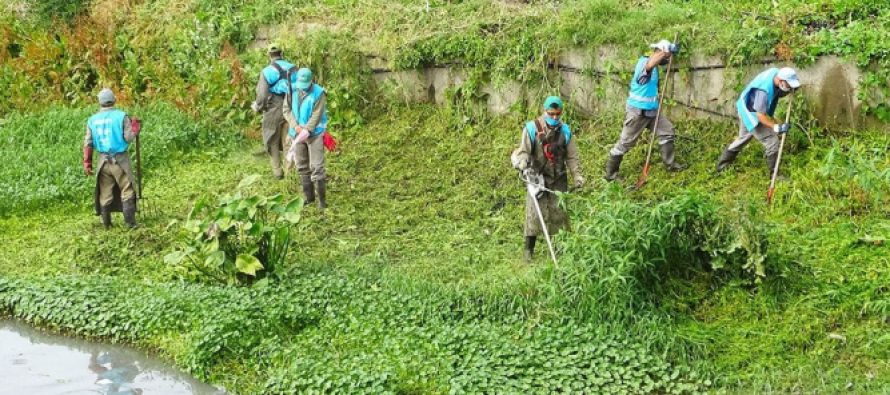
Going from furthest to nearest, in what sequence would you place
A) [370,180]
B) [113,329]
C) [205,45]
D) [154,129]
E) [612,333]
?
[205,45], [154,129], [370,180], [113,329], [612,333]

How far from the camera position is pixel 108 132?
1216 centimetres

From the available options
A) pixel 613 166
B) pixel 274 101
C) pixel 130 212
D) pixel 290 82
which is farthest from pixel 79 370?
pixel 613 166

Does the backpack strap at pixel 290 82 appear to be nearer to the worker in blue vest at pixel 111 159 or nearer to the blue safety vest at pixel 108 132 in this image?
the worker in blue vest at pixel 111 159

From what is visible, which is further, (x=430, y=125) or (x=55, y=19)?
(x=55, y=19)

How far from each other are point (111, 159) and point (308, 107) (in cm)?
230

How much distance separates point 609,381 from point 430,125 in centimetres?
733

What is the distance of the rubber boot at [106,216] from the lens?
1252cm

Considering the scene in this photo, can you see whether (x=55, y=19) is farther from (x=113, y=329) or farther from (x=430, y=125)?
(x=113, y=329)

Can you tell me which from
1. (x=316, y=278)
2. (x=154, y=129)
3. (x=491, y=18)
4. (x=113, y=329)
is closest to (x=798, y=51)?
(x=491, y=18)

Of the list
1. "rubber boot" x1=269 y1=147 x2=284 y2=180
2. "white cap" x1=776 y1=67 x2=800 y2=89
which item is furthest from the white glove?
"white cap" x1=776 y1=67 x2=800 y2=89

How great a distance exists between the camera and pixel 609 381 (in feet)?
27.0

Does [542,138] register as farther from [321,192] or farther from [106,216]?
[106,216]

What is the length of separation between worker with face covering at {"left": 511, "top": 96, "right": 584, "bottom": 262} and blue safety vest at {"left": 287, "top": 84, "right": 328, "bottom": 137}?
10.6 ft

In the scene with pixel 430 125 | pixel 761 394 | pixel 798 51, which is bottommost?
pixel 761 394
